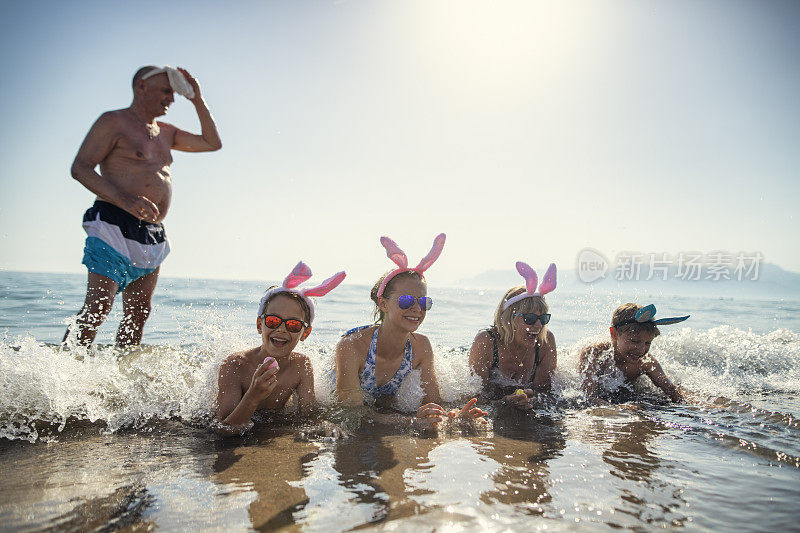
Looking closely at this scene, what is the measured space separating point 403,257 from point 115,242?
254 centimetres

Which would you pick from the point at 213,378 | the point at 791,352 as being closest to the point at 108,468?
the point at 213,378

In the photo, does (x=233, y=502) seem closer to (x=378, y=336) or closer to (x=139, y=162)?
(x=378, y=336)

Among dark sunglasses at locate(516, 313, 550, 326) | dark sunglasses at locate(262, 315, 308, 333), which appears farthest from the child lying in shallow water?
dark sunglasses at locate(262, 315, 308, 333)

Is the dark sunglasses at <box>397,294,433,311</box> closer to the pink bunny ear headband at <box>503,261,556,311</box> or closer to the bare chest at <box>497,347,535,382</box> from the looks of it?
the pink bunny ear headband at <box>503,261,556,311</box>

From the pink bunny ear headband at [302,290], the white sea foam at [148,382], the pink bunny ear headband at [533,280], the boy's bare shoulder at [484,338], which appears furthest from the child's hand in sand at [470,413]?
the pink bunny ear headband at [533,280]

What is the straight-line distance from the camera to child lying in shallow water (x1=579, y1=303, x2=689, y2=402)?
5207mm

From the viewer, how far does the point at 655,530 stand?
198 cm

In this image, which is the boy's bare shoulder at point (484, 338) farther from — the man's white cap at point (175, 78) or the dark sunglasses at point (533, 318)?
the man's white cap at point (175, 78)

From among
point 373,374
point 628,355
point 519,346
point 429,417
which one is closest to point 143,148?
point 373,374

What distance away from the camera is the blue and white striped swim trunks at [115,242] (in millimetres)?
4309

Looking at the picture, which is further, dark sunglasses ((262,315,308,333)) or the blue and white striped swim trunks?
the blue and white striped swim trunks

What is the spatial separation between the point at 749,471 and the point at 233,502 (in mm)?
2711

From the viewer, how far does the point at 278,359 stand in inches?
152

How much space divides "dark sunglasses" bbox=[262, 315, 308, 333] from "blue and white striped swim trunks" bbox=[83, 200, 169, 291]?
169 cm
